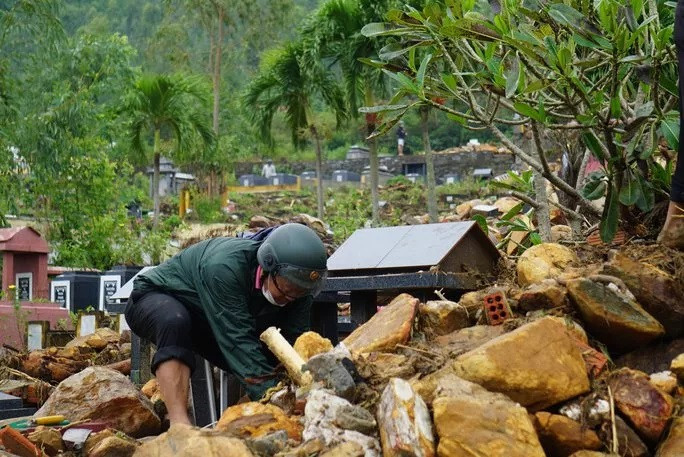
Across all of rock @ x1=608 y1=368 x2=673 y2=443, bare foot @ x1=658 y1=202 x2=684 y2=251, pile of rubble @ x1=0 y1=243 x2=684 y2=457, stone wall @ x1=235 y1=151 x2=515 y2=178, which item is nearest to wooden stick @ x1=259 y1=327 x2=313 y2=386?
pile of rubble @ x1=0 y1=243 x2=684 y2=457

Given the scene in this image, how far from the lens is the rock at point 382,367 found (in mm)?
3857

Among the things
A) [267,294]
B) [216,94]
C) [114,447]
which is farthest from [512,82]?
[216,94]

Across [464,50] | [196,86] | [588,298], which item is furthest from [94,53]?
[588,298]

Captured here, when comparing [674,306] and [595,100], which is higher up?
[595,100]

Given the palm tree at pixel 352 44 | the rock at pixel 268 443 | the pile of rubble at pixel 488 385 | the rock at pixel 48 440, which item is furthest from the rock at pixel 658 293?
the palm tree at pixel 352 44

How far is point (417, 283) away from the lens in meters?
5.01

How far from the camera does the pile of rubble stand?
3316 millimetres

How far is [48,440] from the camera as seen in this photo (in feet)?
14.5

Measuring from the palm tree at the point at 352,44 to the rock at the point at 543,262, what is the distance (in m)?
12.2

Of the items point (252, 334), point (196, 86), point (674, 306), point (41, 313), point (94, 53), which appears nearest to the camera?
point (674, 306)

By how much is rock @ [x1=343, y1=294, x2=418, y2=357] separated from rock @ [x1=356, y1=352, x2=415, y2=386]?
84mm

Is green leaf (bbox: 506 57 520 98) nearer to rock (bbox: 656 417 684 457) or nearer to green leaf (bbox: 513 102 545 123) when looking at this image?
green leaf (bbox: 513 102 545 123)

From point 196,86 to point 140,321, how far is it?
17132 millimetres

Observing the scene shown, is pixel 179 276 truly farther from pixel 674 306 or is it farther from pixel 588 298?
pixel 674 306
